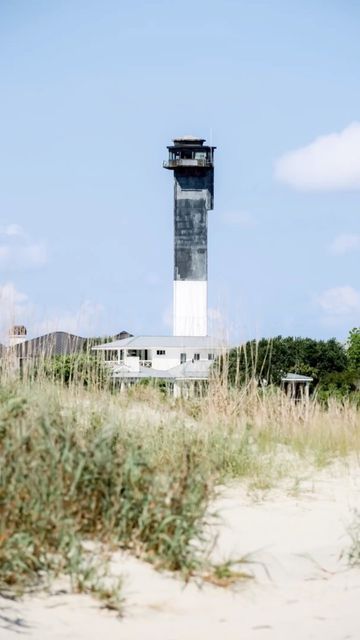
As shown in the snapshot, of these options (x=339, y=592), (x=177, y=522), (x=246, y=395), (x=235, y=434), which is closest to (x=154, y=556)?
(x=177, y=522)

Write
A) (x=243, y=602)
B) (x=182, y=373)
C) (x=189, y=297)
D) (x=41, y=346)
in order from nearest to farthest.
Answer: (x=243, y=602), (x=41, y=346), (x=182, y=373), (x=189, y=297)

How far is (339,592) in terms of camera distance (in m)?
4.81

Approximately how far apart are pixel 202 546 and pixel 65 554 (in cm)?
78

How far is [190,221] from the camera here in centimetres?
6131

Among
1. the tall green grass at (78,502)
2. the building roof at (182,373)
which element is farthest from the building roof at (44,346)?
the tall green grass at (78,502)

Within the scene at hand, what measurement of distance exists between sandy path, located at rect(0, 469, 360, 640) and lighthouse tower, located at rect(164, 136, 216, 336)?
5008 cm

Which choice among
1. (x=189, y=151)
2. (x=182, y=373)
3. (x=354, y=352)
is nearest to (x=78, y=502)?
(x=182, y=373)

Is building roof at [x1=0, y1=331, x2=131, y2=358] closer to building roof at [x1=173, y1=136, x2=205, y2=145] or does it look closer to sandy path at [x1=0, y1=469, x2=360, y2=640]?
sandy path at [x1=0, y1=469, x2=360, y2=640]

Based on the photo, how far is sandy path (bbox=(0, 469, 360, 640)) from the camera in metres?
4.14

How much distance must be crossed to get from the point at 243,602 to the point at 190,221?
57244 mm

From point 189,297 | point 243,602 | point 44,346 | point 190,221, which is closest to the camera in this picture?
point 243,602

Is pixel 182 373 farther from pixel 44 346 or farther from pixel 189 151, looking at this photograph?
pixel 189 151

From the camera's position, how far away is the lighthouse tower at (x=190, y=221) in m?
59.2

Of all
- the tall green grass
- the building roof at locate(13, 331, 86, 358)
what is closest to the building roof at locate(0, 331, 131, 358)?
the building roof at locate(13, 331, 86, 358)
